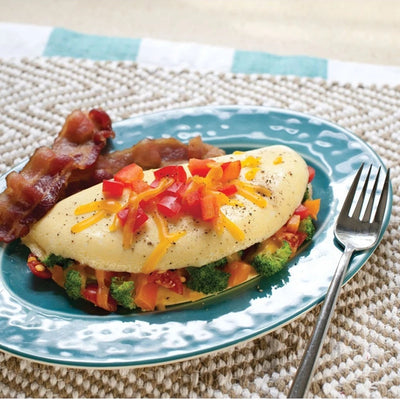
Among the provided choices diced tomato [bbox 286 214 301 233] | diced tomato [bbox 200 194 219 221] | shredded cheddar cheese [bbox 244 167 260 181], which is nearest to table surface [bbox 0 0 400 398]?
diced tomato [bbox 286 214 301 233]

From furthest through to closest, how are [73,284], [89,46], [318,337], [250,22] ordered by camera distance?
1. [250,22]
2. [89,46]
3. [73,284]
4. [318,337]

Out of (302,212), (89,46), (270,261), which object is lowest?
(270,261)

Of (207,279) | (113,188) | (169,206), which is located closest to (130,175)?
(113,188)

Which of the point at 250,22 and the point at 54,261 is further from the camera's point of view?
the point at 250,22

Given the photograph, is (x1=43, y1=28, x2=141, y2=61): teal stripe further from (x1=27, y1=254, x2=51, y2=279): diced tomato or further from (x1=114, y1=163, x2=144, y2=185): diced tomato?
(x1=27, y1=254, x2=51, y2=279): diced tomato

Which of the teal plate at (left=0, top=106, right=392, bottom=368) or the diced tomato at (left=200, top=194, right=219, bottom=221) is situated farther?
the diced tomato at (left=200, top=194, right=219, bottom=221)

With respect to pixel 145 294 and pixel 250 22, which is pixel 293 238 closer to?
pixel 145 294

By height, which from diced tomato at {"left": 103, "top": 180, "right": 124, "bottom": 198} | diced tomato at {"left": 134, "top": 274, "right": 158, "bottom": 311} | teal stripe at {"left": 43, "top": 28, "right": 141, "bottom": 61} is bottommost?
diced tomato at {"left": 134, "top": 274, "right": 158, "bottom": 311}
